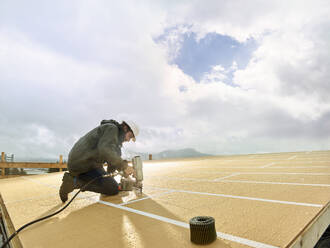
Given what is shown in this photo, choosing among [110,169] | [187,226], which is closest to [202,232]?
[187,226]

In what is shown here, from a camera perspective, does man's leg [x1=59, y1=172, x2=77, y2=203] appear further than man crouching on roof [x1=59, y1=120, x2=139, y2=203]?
Yes

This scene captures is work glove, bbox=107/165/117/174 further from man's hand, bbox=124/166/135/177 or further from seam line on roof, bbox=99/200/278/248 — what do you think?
seam line on roof, bbox=99/200/278/248

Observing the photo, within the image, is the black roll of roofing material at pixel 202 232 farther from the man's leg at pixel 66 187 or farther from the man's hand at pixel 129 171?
the man's leg at pixel 66 187

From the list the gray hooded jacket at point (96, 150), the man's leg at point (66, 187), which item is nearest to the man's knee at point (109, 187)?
the gray hooded jacket at point (96, 150)

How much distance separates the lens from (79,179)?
8.93 ft

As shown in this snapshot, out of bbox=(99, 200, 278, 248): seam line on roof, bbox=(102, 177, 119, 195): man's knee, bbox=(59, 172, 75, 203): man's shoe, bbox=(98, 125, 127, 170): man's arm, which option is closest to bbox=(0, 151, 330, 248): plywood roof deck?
bbox=(99, 200, 278, 248): seam line on roof

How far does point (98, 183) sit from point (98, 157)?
1.22 ft

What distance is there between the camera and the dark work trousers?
8.72ft

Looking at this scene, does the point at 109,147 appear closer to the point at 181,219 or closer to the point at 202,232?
the point at 181,219

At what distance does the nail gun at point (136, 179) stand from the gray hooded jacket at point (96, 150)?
158 mm

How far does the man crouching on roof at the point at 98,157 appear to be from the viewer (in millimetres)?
2416

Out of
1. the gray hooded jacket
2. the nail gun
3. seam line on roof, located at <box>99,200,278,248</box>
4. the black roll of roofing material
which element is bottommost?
seam line on roof, located at <box>99,200,278,248</box>

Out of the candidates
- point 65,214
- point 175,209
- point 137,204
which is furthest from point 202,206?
point 65,214

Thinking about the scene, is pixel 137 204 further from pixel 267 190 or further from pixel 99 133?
pixel 267 190
